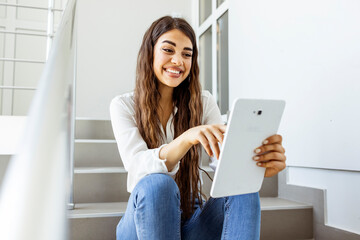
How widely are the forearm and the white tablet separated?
0.52ft

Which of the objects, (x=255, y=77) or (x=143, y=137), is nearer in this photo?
(x=143, y=137)

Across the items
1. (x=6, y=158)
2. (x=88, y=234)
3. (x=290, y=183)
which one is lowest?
(x=88, y=234)

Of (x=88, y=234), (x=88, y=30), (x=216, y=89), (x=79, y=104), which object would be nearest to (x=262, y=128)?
(x=88, y=234)

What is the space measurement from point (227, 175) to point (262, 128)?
0.44 feet

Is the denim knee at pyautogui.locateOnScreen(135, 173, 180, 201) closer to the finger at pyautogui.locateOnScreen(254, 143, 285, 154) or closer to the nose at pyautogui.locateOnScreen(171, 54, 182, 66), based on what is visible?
the finger at pyautogui.locateOnScreen(254, 143, 285, 154)

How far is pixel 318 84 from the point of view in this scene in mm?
1416

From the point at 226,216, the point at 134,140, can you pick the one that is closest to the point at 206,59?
the point at 134,140

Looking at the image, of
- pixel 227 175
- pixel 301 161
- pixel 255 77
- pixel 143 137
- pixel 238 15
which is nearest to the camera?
pixel 227 175

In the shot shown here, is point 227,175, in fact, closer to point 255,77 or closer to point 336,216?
point 336,216

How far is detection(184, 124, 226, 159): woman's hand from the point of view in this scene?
2.60 feet

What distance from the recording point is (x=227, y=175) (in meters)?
0.76

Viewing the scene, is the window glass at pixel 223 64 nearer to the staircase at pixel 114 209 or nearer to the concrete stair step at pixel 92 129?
the concrete stair step at pixel 92 129

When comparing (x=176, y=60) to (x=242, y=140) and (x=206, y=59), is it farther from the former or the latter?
(x=206, y=59)

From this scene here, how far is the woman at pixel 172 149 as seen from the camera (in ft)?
2.62
